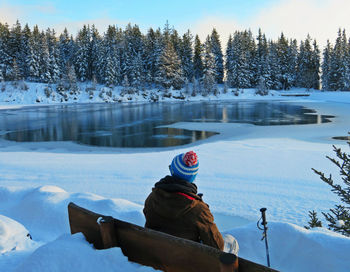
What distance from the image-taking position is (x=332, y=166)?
8.21m

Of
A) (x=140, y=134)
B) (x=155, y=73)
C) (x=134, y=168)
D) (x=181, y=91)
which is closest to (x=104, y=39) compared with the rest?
(x=155, y=73)

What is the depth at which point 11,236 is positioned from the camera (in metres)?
3.06

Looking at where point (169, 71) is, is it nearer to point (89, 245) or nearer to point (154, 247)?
point (89, 245)

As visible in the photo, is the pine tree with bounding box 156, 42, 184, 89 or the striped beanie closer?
the striped beanie

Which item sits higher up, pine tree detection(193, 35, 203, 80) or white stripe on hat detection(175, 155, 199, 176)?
pine tree detection(193, 35, 203, 80)

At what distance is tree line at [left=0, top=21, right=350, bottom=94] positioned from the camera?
214 feet

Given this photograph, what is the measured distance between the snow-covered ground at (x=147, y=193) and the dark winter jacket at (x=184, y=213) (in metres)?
0.37

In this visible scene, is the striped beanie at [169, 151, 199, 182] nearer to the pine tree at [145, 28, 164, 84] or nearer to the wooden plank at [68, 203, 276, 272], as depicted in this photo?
the wooden plank at [68, 203, 276, 272]

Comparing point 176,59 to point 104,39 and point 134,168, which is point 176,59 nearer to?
point 104,39

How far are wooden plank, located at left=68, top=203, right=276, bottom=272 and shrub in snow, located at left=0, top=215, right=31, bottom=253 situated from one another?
870mm

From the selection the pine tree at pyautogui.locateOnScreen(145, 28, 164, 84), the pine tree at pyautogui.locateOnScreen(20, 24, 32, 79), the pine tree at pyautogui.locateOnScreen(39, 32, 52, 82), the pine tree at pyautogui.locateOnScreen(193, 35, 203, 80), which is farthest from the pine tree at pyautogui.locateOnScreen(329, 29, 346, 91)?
the pine tree at pyautogui.locateOnScreen(20, 24, 32, 79)

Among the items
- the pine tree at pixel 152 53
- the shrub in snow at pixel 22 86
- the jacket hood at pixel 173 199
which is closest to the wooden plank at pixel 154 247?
the jacket hood at pixel 173 199

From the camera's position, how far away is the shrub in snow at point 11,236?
2.83 meters

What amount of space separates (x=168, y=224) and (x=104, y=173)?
234 inches
